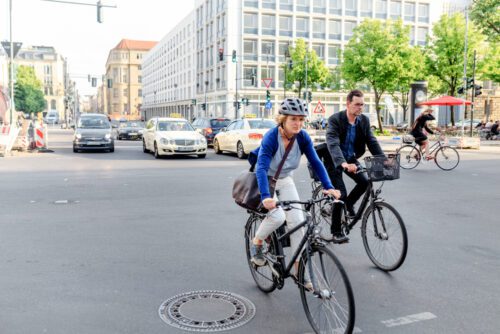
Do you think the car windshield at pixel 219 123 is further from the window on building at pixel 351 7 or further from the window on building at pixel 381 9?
the window on building at pixel 381 9

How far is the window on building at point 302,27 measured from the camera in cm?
6581

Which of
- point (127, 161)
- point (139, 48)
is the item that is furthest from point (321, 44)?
point (139, 48)

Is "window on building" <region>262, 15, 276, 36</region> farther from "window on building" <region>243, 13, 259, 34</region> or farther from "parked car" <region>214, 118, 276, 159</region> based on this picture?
"parked car" <region>214, 118, 276, 159</region>

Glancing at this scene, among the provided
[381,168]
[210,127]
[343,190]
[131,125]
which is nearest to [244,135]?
[210,127]

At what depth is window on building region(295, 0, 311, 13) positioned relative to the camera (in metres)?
65.8

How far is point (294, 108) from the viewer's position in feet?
12.6

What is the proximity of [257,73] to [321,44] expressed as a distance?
31.9 ft

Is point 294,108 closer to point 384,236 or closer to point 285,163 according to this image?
point 285,163

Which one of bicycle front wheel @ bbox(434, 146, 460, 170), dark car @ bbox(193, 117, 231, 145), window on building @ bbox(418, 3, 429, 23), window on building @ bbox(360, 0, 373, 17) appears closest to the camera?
bicycle front wheel @ bbox(434, 146, 460, 170)

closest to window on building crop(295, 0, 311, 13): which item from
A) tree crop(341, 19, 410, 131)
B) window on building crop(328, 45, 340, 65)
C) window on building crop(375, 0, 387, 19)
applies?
window on building crop(328, 45, 340, 65)

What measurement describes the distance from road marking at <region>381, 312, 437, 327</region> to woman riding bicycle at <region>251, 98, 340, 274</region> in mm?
814

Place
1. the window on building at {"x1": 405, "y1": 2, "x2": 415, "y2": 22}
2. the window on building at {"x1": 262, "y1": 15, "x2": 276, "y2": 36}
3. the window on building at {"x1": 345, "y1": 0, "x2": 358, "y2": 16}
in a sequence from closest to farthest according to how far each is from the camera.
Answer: the window on building at {"x1": 262, "y1": 15, "x2": 276, "y2": 36}, the window on building at {"x1": 345, "y1": 0, "x2": 358, "y2": 16}, the window on building at {"x1": 405, "y1": 2, "x2": 415, "y2": 22}

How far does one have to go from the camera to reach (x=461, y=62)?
39.7 m

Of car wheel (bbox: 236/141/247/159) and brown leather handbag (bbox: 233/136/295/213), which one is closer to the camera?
brown leather handbag (bbox: 233/136/295/213)
